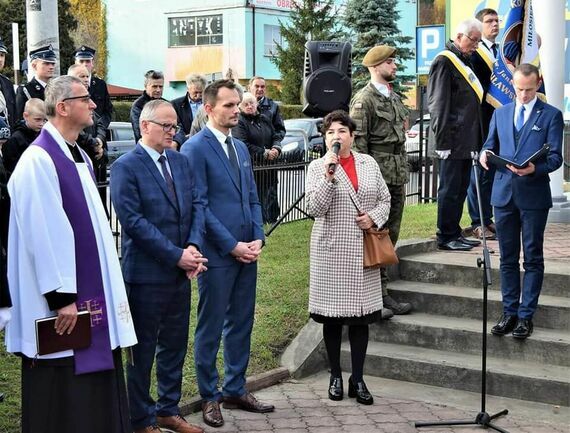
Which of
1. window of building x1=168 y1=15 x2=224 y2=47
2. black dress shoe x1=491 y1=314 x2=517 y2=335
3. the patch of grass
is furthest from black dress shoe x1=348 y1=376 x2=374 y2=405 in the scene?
window of building x1=168 y1=15 x2=224 y2=47

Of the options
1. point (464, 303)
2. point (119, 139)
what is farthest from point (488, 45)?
point (119, 139)

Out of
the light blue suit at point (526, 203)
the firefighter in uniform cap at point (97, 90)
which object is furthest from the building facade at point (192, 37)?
the light blue suit at point (526, 203)

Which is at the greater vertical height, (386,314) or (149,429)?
(386,314)

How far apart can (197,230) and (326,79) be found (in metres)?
4.60

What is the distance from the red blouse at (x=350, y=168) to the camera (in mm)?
6391

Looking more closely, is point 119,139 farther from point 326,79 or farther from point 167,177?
point 167,177

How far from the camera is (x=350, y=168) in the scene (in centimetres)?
644

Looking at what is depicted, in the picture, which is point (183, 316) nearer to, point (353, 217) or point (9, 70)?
point (353, 217)

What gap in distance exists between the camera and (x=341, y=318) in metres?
6.34

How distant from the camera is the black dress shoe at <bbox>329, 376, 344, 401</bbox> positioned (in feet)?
21.2

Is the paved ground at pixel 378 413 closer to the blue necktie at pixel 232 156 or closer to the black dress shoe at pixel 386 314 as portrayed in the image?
the black dress shoe at pixel 386 314

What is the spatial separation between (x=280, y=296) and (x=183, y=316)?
2.47 metres

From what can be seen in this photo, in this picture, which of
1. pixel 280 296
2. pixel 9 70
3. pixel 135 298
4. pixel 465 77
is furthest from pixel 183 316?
pixel 9 70

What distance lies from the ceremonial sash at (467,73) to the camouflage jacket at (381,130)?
48.8 inches
